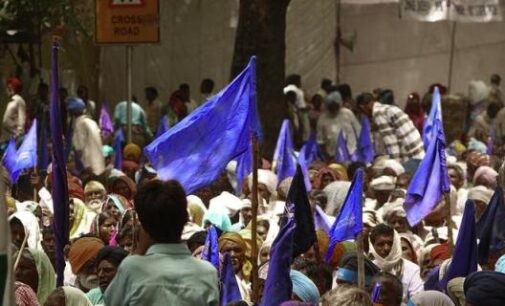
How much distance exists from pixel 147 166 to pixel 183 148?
644 centimetres

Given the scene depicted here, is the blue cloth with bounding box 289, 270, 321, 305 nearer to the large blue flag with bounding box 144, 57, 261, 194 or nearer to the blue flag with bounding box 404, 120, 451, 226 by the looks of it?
the large blue flag with bounding box 144, 57, 261, 194

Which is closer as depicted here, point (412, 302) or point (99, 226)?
point (412, 302)

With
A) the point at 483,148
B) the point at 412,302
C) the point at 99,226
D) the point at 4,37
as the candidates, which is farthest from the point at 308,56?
the point at 412,302

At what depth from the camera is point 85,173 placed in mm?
17734

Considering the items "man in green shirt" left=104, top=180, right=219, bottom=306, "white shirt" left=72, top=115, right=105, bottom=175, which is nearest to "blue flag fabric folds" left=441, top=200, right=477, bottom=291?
"man in green shirt" left=104, top=180, right=219, bottom=306

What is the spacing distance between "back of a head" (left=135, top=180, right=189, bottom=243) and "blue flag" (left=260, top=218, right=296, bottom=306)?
2.19 m

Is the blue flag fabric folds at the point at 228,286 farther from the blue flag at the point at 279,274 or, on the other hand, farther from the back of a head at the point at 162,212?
the back of a head at the point at 162,212

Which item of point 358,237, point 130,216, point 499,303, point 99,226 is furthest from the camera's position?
point 99,226

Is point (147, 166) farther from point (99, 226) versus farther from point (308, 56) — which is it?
point (308, 56)

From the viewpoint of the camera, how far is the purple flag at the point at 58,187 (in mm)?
9828

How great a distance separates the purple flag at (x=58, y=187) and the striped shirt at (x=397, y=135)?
9.31 m

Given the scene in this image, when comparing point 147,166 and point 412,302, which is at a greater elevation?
point 412,302

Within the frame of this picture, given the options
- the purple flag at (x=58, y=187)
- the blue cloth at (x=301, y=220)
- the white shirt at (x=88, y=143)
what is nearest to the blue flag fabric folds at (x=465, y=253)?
the blue cloth at (x=301, y=220)

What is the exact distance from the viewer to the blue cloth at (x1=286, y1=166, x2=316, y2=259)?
32.2 ft
